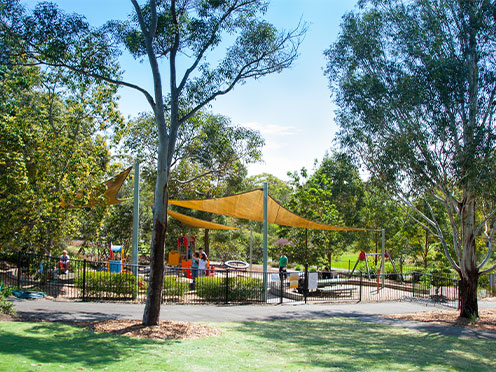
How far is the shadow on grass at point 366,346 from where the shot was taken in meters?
7.12

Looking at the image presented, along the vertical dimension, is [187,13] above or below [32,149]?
above

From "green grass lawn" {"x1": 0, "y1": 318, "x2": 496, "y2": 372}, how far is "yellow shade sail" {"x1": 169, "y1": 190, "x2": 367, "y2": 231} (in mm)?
6111

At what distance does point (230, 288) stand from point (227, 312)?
228cm

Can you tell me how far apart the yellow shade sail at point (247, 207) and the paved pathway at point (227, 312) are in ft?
11.1

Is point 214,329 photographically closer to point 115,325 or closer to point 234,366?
point 115,325

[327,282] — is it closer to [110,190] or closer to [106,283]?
[106,283]

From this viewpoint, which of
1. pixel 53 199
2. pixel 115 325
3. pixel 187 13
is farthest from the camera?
pixel 53 199

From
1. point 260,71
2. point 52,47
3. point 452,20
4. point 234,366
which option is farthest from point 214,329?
point 452,20

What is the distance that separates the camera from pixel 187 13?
1079 cm

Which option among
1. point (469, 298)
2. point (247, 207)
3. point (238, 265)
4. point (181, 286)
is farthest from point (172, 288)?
point (238, 265)

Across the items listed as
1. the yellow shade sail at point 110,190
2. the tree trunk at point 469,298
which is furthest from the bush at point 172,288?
the tree trunk at point 469,298

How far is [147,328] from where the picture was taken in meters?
8.89

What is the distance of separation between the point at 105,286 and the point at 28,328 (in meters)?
5.33

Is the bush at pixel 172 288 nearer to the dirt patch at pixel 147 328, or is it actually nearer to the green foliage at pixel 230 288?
the green foliage at pixel 230 288
